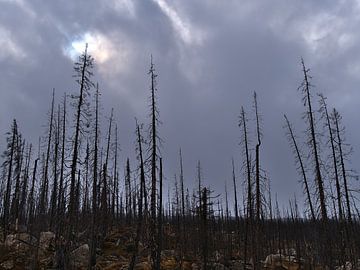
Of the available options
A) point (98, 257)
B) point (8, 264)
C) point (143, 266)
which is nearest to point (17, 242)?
point (8, 264)

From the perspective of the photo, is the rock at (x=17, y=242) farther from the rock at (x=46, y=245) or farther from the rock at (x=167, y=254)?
the rock at (x=167, y=254)

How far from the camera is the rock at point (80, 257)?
3791 centimetres

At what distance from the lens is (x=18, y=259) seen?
37438 millimetres

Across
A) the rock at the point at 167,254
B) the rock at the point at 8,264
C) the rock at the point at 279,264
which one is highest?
the rock at the point at 167,254

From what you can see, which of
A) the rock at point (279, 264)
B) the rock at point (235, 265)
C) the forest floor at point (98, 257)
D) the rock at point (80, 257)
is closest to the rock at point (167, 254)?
the forest floor at point (98, 257)

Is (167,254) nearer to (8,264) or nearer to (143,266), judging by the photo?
(143,266)

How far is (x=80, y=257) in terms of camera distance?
128ft

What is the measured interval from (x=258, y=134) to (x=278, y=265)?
70.8 feet

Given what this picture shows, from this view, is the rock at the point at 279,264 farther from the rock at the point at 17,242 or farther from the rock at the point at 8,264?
the rock at the point at 8,264

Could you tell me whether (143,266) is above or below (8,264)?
below

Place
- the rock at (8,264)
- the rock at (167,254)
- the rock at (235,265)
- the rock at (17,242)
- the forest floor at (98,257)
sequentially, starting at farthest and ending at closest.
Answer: the rock at (235,265) → the rock at (167,254) → the rock at (17,242) → the forest floor at (98,257) → the rock at (8,264)

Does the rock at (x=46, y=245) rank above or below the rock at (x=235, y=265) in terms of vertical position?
above

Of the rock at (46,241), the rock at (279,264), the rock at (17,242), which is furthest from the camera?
the rock at (279,264)

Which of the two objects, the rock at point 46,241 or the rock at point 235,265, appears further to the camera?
the rock at point 235,265
